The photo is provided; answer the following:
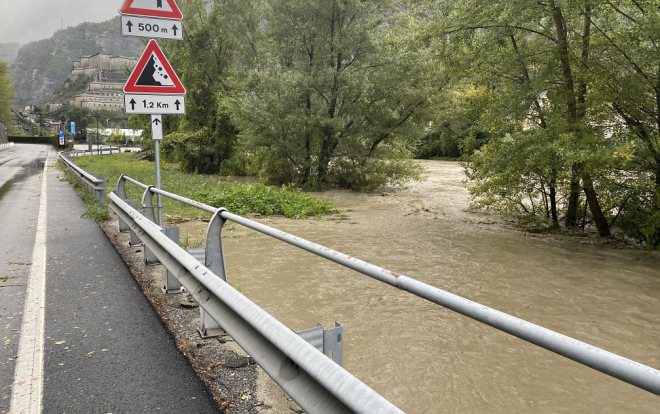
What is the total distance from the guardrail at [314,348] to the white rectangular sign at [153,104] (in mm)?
3769

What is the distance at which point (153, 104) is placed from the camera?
7176 millimetres

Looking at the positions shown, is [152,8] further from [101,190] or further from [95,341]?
[101,190]

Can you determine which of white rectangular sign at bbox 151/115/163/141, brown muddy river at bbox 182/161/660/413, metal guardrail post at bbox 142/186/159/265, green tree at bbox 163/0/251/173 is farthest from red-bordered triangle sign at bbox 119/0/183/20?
green tree at bbox 163/0/251/173

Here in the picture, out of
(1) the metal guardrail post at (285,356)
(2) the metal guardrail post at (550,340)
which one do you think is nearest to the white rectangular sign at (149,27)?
(1) the metal guardrail post at (285,356)

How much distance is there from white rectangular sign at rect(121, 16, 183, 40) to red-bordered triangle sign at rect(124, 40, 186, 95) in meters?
0.24

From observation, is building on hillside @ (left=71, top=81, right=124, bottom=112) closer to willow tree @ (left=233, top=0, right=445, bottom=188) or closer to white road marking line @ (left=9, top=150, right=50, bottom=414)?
willow tree @ (left=233, top=0, right=445, bottom=188)

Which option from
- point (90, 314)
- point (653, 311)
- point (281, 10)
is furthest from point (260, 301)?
point (281, 10)

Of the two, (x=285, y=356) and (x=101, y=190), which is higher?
(x=285, y=356)

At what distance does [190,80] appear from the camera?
30516 millimetres

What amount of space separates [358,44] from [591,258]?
14089 millimetres

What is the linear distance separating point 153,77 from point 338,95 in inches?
578

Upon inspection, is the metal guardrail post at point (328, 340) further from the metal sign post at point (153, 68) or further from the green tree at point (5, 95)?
the green tree at point (5, 95)

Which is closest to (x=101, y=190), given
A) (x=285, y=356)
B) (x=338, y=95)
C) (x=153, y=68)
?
(x=153, y=68)

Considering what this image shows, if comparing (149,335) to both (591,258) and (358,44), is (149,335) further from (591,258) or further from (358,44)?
(358,44)
